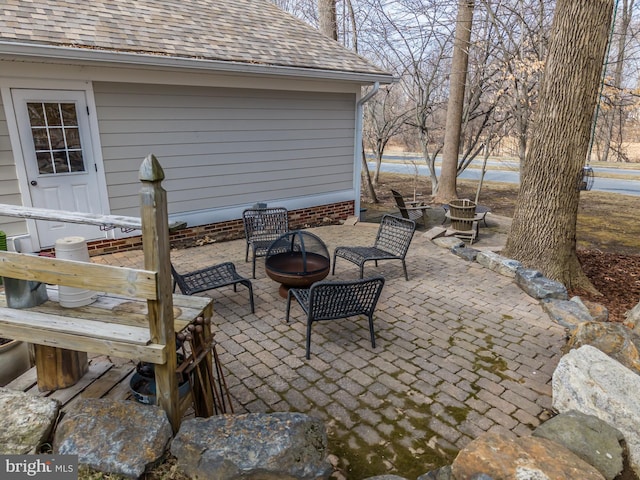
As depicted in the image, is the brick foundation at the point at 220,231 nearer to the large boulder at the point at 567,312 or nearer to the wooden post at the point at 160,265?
the wooden post at the point at 160,265

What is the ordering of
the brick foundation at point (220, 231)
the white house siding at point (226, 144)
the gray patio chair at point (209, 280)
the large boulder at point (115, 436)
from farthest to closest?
1. the brick foundation at point (220, 231)
2. the white house siding at point (226, 144)
3. the gray patio chair at point (209, 280)
4. the large boulder at point (115, 436)

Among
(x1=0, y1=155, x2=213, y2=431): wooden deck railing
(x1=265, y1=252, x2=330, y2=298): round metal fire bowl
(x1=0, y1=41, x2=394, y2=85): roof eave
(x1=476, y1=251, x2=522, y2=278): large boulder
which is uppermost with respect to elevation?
(x1=0, y1=41, x2=394, y2=85): roof eave

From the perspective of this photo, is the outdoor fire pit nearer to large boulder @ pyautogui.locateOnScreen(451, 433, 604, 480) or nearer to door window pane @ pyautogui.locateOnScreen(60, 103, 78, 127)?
large boulder @ pyautogui.locateOnScreen(451, 433, 604, 480)

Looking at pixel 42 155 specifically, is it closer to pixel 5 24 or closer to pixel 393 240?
pixel 5 24

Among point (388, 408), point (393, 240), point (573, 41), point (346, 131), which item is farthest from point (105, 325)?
point (346, 131)

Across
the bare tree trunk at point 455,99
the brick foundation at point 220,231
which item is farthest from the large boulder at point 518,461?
the bare tree trunk at point 455,99

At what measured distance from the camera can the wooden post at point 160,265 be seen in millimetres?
1992

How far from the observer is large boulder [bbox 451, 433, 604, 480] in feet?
6.84

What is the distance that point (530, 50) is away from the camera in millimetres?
10477

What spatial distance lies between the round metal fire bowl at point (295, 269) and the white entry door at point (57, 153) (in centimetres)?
308

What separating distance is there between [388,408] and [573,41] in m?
5.38

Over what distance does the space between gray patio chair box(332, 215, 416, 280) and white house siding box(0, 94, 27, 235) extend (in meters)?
4.33

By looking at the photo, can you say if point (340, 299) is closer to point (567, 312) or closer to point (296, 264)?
point (296, 264)

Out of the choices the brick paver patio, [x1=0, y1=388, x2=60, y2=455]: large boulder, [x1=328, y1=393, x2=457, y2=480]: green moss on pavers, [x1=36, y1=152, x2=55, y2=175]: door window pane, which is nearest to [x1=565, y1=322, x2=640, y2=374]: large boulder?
the brick paver patio
